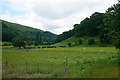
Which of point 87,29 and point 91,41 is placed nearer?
point 91,41

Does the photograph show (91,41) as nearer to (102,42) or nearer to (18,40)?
(102,42)

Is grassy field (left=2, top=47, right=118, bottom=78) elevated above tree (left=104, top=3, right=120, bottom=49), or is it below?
below

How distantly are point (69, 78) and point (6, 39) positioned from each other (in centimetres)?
20468

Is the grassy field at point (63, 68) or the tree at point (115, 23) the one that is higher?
the tree at point (115, 23)

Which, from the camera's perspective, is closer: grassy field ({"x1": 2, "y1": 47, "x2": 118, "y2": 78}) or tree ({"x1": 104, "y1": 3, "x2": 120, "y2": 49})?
grassy field ({"x1": 2, "y1": 47, "x2": 118, "y2": 78})

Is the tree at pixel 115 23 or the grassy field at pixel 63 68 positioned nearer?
the grassy field at pixel 63 68

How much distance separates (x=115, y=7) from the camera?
66.9 ft

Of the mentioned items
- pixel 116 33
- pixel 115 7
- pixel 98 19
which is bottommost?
pixel 116 33

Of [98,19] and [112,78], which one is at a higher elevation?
[98,19]

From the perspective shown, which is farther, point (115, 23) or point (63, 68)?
point (63, 68)

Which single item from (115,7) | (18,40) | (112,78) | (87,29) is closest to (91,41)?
(87,29)

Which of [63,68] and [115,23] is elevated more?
[115,23]

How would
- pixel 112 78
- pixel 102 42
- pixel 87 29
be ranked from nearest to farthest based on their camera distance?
pixel 112 78 < pixel 102 42 < pixel 87 29

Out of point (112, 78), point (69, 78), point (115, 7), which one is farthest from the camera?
point (115, 7)
